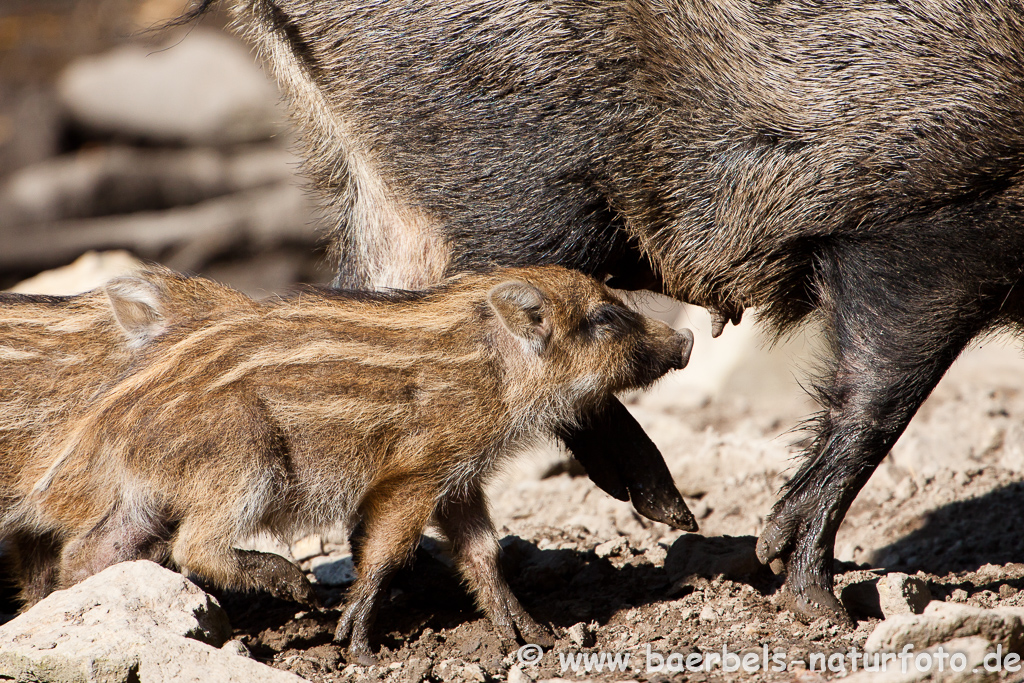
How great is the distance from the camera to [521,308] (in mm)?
3301

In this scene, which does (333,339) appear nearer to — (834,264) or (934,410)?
(834,264)

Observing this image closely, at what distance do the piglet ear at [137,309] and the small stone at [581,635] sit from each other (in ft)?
4.76

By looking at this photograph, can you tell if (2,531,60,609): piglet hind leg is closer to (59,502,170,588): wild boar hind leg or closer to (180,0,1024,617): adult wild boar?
(59,502,170,588): wild boar hind leg

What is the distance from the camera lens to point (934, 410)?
5324 mm

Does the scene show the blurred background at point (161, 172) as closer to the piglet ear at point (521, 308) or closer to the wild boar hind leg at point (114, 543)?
the piglet ear at point (521, 308)

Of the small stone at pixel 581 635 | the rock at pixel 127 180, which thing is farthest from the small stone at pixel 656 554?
the rock at pixel 127 180

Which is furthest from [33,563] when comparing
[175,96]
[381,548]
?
[175,96]

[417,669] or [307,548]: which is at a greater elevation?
[417,669]

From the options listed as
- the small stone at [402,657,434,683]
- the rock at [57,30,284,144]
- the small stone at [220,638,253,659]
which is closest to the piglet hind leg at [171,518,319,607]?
the small stone at [220,638,253,659]

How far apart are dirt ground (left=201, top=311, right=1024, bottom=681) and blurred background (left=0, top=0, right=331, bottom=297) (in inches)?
180

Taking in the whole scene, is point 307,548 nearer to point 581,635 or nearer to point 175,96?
point 581,635

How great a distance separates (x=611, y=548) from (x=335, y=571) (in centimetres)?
93

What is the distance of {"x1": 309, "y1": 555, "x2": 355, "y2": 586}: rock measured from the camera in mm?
3783

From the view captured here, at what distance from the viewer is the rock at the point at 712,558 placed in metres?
3.51
